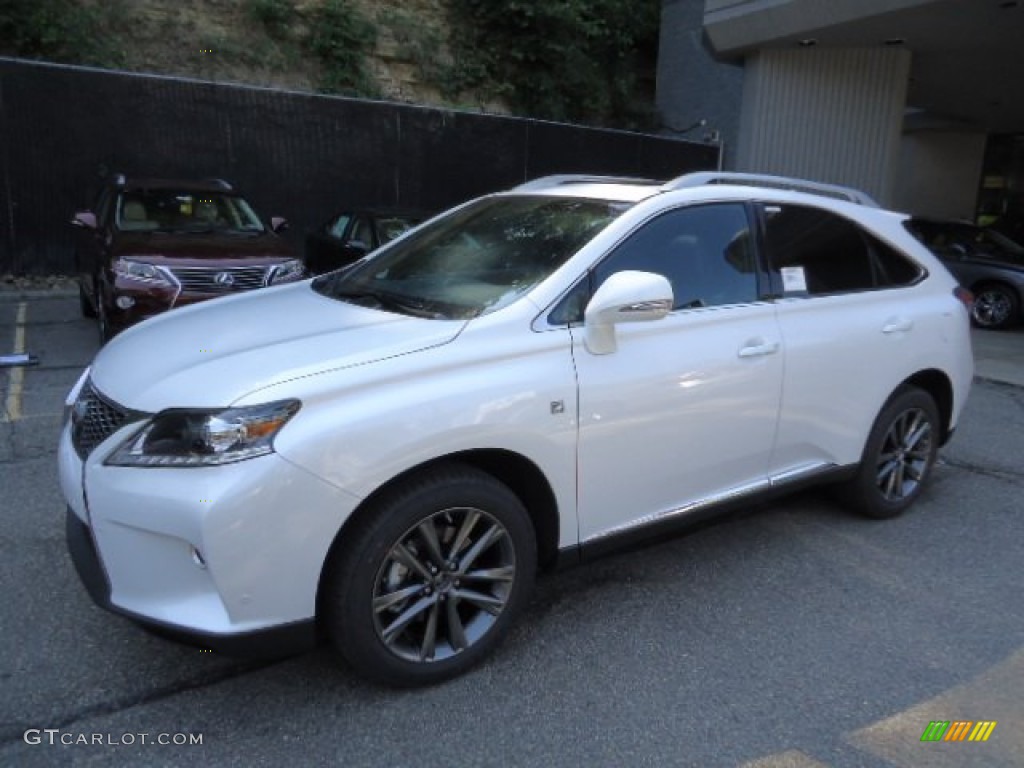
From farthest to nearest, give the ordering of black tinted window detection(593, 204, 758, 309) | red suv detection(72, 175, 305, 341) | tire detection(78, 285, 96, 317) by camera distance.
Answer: tire detection(78, 285, 96, 317) → red suv detection(72, 175, 305, 341) → black tinted window detection(593, 204, 758, 309)

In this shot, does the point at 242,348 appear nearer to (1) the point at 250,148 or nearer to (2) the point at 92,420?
(2) the point at 92,420

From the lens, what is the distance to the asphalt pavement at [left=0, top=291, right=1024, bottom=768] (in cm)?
269

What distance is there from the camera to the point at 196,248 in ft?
25.4

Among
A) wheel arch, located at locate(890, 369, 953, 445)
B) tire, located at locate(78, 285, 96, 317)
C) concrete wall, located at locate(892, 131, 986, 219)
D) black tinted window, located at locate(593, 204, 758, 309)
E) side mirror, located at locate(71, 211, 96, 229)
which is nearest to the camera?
black tinted window, located at locate(593, 204, 758, 309)

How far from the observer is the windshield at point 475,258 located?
3.36 m

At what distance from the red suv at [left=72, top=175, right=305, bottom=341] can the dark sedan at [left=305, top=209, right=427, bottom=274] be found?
1292 mm

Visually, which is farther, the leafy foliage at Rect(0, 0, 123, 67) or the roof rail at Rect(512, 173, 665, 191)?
the leafy foliage at Rect(0, 0, 123, 67)

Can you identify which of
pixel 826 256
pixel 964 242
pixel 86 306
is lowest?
pixel 86 306

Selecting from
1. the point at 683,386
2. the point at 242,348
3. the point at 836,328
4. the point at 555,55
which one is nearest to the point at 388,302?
the point at 242,348

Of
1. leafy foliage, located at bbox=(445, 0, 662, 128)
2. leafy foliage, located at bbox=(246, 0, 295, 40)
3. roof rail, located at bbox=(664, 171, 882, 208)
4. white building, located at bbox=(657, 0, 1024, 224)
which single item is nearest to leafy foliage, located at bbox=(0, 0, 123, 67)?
leafy foliage, located at bbox=(246, 0, 295, 40)

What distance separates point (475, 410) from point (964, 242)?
12.6m

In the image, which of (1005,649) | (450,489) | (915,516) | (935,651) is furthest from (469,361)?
(915,516)
